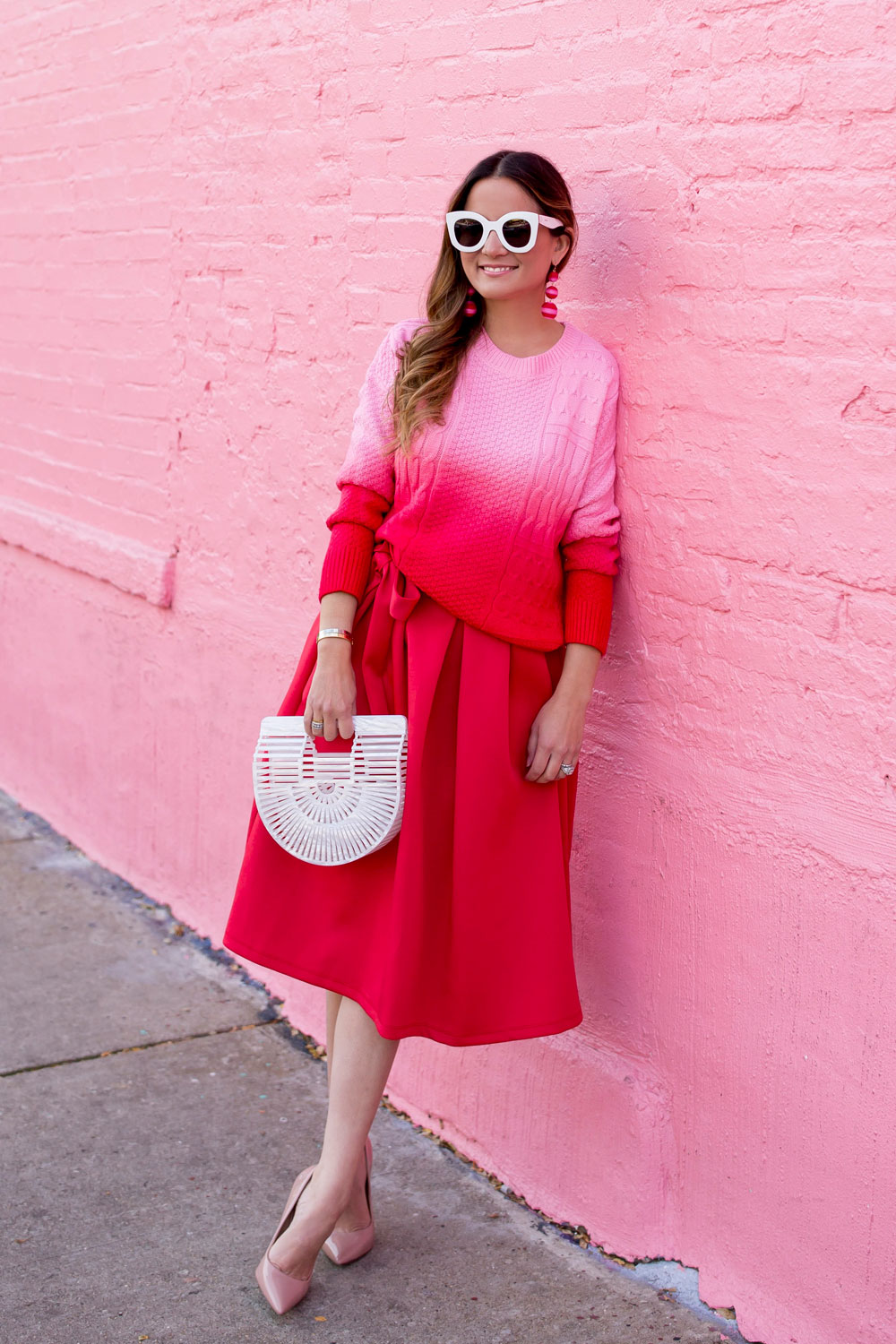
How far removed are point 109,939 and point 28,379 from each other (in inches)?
82.3

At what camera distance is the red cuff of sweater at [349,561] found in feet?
8.57

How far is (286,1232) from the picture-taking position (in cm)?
262

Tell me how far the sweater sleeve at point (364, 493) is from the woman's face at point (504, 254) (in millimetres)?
229

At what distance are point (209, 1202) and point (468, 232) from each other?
1.93 metres

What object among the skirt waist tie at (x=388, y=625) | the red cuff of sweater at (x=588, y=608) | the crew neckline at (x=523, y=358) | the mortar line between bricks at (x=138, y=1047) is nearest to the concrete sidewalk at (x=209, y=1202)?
the mortar line between bricks at (x=138, y=1047)

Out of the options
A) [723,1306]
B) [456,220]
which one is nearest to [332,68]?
[456,220]

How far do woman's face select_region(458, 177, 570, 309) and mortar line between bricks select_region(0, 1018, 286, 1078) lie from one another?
2.06m

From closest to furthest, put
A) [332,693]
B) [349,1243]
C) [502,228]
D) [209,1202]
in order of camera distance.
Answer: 1. [502,228]
2. [332,693]
3. [349,1243]
4. [209,1202]

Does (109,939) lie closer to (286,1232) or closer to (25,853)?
(25,853)

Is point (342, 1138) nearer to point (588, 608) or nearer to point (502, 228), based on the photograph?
point (588, 608)

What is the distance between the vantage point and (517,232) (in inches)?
95.7

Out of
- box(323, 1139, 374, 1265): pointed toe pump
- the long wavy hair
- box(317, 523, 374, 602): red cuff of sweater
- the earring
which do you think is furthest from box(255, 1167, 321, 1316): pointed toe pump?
the earring

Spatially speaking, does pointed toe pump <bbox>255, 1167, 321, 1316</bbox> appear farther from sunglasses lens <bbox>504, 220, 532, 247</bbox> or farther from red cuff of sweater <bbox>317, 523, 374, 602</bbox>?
sunglasses lens <bbox>504, 220, 532, 247</bbox>

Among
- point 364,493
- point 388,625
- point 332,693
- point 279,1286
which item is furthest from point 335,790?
point 279,1286
